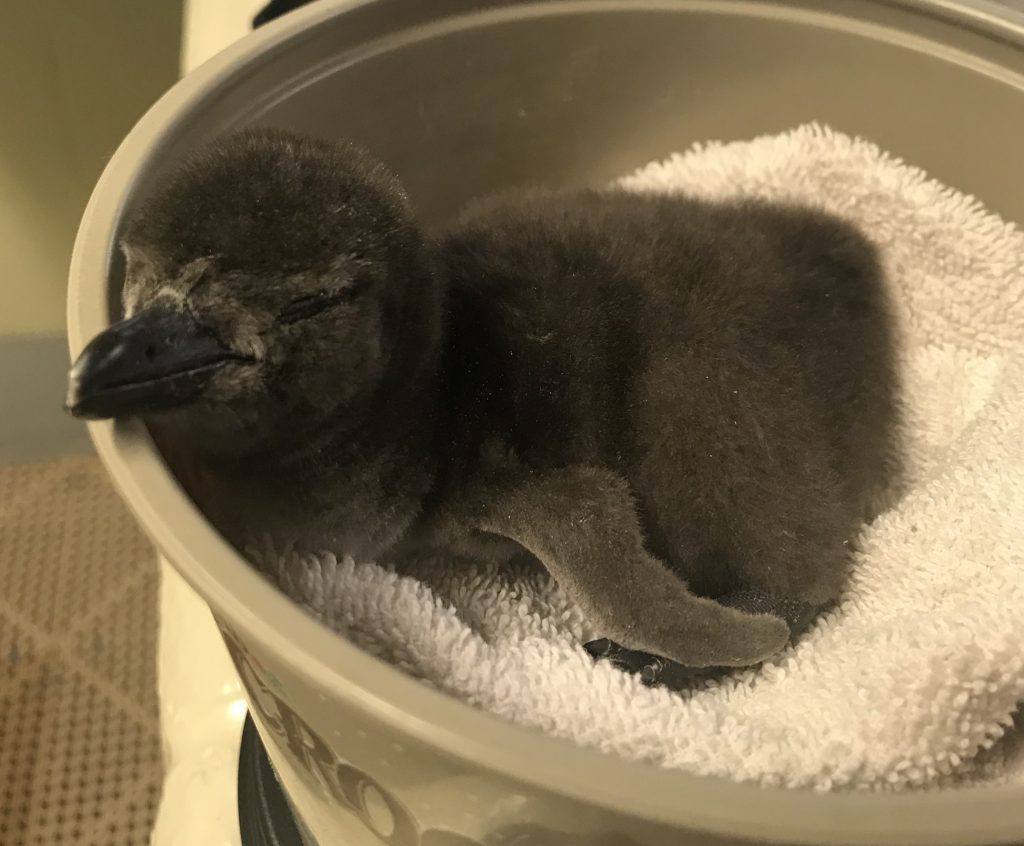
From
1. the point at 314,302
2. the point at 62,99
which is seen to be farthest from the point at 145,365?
the point at 62,99

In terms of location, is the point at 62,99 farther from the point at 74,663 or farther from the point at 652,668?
the point at 652,668

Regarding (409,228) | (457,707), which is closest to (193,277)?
(409,228)

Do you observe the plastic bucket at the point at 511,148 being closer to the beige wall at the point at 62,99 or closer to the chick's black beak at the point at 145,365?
the chick's black beak at the point at 145,365

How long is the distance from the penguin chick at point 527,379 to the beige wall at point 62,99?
0.57 m

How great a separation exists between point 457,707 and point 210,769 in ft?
1.54

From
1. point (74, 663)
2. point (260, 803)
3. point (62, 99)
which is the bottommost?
point (74, 663)

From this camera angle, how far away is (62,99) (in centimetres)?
111

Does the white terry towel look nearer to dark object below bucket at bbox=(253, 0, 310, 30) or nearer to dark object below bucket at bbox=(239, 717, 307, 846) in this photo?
dark object below bucket at bbox=(239, 717, 307, 846)

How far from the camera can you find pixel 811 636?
674 mm

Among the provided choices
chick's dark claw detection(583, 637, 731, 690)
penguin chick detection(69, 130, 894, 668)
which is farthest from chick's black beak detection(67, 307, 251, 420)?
chick's dark claw detection(583, 637, 731, 690)

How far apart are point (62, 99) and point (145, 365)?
0.83 meters

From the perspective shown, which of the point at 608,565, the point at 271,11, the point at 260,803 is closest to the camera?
the point at 608,565

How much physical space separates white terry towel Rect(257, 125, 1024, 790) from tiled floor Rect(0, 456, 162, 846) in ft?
1.96

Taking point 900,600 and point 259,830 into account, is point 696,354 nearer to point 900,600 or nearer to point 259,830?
point 900,600
